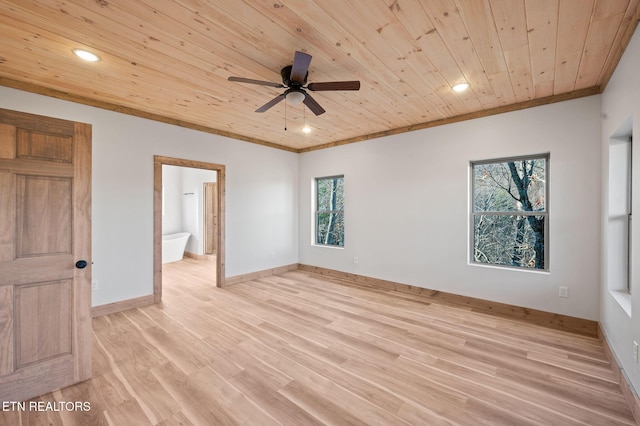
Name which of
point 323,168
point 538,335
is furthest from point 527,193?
point 323,168

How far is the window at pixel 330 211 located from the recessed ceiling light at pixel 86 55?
390cm

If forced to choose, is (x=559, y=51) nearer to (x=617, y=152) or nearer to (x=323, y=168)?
(x=617, y=152)

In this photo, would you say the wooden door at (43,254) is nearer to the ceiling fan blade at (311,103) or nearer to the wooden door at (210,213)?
the ceiling fan blade at (311,103)

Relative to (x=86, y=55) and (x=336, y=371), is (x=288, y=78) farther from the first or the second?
(x=336, y=371)

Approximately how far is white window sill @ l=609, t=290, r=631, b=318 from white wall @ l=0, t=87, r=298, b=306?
4728 mm

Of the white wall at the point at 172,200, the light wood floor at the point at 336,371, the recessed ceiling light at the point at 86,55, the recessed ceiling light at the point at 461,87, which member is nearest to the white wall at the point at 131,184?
the light wood floor at the point at 336,371

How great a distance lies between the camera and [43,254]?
1983 millimetres

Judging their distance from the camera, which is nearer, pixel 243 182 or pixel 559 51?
pixel 559 51

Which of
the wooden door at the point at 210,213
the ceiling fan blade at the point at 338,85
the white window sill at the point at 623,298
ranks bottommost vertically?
the white window sill at the point at 623,298

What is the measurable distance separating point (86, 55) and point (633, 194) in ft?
14.5

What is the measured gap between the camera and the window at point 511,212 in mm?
3330

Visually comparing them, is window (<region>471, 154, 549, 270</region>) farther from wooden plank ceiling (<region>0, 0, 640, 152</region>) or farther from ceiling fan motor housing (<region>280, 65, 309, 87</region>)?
ceiling fan motor housing (<region>280, 65, 309, 87</region>)

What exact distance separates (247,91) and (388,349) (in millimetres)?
3090

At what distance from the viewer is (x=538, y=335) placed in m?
2.91
